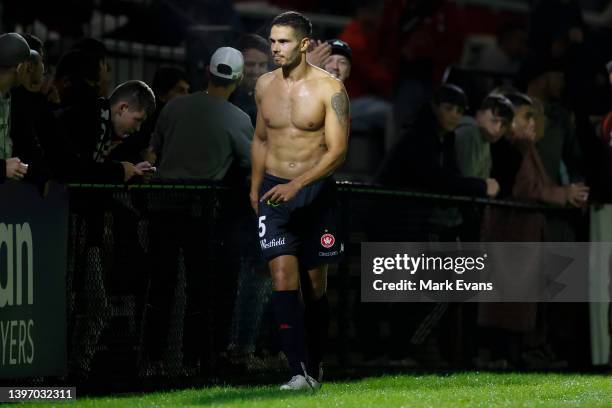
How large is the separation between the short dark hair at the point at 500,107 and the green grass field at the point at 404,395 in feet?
9.29

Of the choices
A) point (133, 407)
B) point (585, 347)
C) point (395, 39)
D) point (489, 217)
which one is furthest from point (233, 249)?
point (395, 39)

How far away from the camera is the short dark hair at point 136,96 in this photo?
1125 centimetres

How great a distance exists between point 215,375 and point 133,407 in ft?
5.10

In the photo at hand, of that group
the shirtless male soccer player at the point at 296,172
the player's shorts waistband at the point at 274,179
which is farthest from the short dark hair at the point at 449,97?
the player's shorts waistband at the point at 274,179

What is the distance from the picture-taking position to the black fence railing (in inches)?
409

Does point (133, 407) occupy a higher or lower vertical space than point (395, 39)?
lower

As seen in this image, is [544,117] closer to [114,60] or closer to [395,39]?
[395,39]

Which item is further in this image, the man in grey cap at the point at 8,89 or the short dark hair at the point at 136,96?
the short dark hair at the point at 136,96

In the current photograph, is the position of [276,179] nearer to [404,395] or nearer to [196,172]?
[196,172]

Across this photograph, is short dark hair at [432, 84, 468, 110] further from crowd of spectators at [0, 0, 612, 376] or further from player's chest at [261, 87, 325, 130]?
player's chest at [261, 87, 325, 130]

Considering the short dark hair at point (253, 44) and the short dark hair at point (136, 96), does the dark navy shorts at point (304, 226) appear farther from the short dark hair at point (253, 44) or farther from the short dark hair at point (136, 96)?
the short dark hair at point (253, 44)

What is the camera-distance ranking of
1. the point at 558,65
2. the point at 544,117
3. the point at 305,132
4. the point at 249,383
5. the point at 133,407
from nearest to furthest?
the point at 133,407 → the point at 305,132 → the point at 249,383 → the point at 544,117 → the point at 558,65

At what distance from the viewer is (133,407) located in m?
9.65

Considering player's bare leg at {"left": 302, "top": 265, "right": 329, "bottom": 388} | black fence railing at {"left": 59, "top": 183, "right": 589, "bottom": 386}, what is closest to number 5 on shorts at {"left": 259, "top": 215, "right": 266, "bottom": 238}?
player's bare leg at {"left": 302, "top": 265, "right": 329, "bottom": 388}
